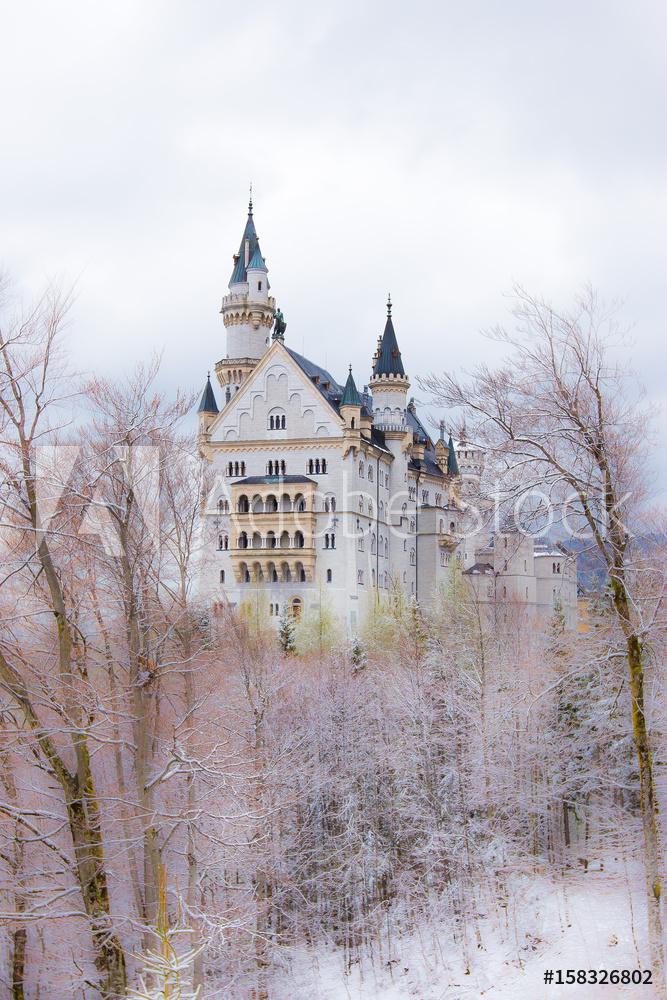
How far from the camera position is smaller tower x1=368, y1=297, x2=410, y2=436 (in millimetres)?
82875

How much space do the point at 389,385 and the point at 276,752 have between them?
55480mm

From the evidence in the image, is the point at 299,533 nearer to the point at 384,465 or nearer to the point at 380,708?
the point at 384,465

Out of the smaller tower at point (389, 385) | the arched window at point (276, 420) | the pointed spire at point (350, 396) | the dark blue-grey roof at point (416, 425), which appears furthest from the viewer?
the dark blue-grey roof at point (416, 425)

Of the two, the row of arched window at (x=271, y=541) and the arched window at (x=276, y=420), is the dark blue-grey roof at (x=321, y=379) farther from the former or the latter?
the row of arched window at (x=271, y=541)

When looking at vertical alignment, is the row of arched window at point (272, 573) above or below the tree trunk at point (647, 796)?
above

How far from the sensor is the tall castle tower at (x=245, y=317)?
283 ft

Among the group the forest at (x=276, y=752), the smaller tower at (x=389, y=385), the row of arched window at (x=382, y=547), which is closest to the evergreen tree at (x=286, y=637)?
the forest at (x=276, y=752)

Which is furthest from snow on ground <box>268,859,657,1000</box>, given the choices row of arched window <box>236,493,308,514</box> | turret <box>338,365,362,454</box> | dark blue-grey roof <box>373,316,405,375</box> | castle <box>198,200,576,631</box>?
dark blue-grey roof <box>373,316,405,375</box>

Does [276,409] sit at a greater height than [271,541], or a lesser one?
greater

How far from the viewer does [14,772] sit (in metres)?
21.0

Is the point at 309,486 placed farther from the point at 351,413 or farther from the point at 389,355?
the point at 389,355

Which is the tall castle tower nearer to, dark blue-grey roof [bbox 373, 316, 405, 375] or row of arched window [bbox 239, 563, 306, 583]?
dark blue-grey roof [bbox 373, 316, 405, 375]

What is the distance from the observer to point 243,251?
8919 cm

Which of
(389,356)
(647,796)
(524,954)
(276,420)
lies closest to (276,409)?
(276,420)
